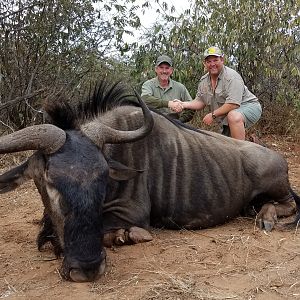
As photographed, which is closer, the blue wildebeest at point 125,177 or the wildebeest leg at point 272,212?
the blue wildebeest at point 125,177

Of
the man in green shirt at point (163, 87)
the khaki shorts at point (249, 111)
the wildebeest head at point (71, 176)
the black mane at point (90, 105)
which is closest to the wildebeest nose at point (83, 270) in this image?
the wildebeest head at point (71, 176)

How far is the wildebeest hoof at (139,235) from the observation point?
3.67m

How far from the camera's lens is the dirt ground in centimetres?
279

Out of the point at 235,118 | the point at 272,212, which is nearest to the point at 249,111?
the point at 235,118

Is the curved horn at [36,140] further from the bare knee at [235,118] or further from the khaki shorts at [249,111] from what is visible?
the khaki shorts at [249,111]

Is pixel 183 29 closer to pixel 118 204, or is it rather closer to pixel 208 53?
pixel 208 53

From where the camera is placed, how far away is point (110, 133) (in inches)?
134

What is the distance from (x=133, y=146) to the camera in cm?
395

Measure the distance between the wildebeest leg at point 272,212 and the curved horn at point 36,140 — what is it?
1.89 m

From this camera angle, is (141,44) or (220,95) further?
(141,44)

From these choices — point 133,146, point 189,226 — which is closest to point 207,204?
point 189,226

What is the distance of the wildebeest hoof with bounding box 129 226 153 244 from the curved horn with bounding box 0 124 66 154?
945 millimetres

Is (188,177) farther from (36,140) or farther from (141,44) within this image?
(141,44)

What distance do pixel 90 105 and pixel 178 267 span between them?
1.37m
